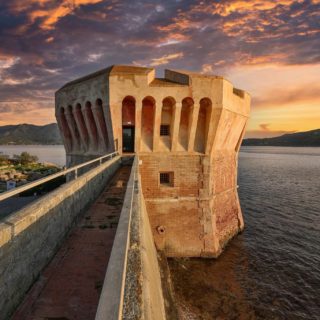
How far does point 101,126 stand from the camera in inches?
730

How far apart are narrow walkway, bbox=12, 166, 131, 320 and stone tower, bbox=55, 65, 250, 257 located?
10722 mm

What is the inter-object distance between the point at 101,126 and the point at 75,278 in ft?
49.5

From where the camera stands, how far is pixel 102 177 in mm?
11430

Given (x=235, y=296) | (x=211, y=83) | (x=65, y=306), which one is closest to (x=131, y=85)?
(x=211, y=83)

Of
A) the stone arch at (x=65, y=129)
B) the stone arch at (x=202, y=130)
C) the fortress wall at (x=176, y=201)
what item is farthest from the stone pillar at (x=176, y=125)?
the stone arch at (x=65, y=129)

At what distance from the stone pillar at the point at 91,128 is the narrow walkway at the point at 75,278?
43.2 ft

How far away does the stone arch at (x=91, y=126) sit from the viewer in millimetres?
18842

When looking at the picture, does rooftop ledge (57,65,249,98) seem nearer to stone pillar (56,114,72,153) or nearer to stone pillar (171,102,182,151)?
stone pillar (171,102,182,151)

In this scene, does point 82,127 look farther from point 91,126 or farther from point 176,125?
point 176,125

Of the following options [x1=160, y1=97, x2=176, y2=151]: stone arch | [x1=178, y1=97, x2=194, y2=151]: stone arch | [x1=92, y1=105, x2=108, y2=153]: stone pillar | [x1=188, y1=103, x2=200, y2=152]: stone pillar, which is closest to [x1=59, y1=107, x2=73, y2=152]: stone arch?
[x1=92, y1=105, x2=108, y2=153]: stone pillar

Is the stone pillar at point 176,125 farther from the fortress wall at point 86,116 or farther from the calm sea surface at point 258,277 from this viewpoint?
the calm sea surface at point 258,277

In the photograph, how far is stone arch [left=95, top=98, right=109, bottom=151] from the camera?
17953mm

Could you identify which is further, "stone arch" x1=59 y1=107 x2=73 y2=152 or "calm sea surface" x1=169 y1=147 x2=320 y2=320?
"stone arch" x1=59 y1=107 x2=73 y2=152

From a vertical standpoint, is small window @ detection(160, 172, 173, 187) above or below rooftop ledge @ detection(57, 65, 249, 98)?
below
